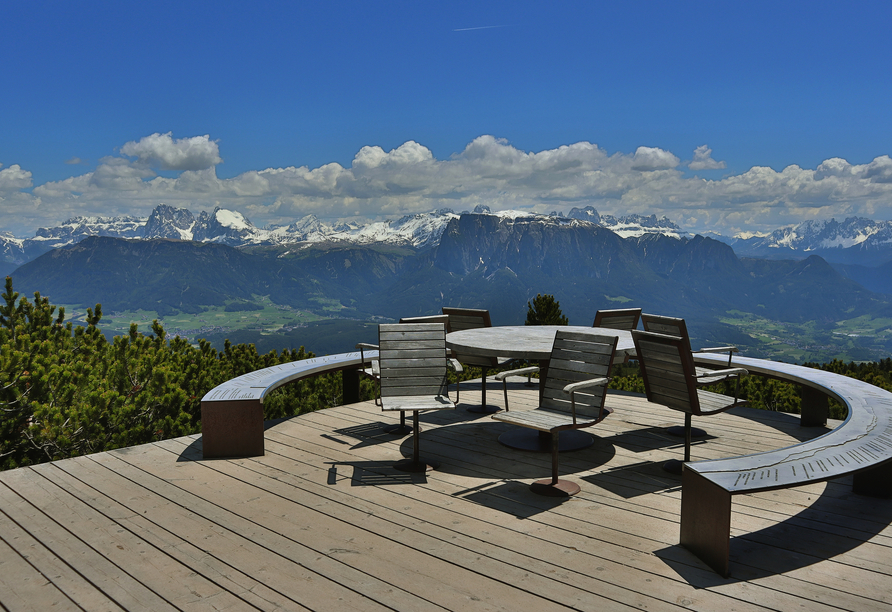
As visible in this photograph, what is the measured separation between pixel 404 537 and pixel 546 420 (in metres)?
1.43

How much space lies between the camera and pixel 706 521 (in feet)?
10.3

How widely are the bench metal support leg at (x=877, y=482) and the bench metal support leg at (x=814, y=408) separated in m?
1.92

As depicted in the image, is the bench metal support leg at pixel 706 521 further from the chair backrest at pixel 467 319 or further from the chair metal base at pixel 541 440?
the chair backrest at pixel 467 319

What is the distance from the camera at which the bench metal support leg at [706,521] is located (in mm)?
A: 2982

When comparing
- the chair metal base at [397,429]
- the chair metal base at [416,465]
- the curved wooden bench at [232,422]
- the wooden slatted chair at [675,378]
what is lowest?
the chair metal base at [397,429]

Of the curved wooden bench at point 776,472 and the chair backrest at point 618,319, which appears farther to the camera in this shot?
the chair backrest at point 618,319

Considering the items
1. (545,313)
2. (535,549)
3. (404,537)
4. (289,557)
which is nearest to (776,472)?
(535,549)

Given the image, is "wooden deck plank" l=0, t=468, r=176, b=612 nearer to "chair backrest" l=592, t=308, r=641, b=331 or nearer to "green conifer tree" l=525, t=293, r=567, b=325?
"chair backrest" l=592, t=308, r=641, b=331

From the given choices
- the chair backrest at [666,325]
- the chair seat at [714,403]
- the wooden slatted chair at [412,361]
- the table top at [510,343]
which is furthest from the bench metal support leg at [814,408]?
the wooden slatted chair at [412,361]

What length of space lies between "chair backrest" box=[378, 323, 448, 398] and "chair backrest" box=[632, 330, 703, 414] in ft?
5.79

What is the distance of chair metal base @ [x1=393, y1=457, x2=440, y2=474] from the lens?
4727 millimetres

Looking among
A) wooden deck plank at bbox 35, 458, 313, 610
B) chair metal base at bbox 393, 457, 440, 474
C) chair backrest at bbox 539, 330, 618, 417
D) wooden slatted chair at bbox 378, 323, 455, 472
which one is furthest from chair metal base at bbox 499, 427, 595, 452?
wooden deck plank at bbox 35, 458, 313, 610

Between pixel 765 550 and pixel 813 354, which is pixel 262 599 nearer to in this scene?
pixel 765 550

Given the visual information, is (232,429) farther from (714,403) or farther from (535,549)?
(714,403)
